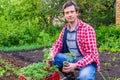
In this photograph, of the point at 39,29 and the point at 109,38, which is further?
the point at 39,29

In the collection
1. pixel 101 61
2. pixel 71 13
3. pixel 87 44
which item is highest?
pixel 71 13

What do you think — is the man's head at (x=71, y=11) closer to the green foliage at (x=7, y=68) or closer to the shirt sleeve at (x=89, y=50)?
the shirt sleeve at (x=89, y=50)

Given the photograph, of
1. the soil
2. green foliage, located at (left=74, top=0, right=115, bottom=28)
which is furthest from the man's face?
green foliage, located at (left=74, top=0, right=115, bottom=28)

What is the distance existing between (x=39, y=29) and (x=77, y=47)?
1040 cm

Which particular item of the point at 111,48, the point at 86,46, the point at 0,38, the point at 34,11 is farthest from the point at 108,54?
the point at 34,11

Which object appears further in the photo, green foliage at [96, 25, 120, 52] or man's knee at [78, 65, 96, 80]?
green foliage at [96, 25, 120, 52]

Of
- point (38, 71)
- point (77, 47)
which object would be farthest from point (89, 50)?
point (38, 71)

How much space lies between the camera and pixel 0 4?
15656 millimetres

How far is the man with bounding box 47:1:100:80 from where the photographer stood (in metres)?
5.66

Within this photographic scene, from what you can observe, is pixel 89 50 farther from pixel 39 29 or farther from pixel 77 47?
pixel 39 29

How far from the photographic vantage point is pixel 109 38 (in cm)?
1376

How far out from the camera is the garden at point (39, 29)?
388 inches

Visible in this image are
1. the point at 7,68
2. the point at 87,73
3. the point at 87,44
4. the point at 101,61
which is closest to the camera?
the point at 87,73

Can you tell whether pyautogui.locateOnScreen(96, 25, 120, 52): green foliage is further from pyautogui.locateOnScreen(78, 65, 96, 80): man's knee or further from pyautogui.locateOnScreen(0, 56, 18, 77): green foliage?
pyautogui.locateOnScreen(78, 65, 96, 80): man's knee
